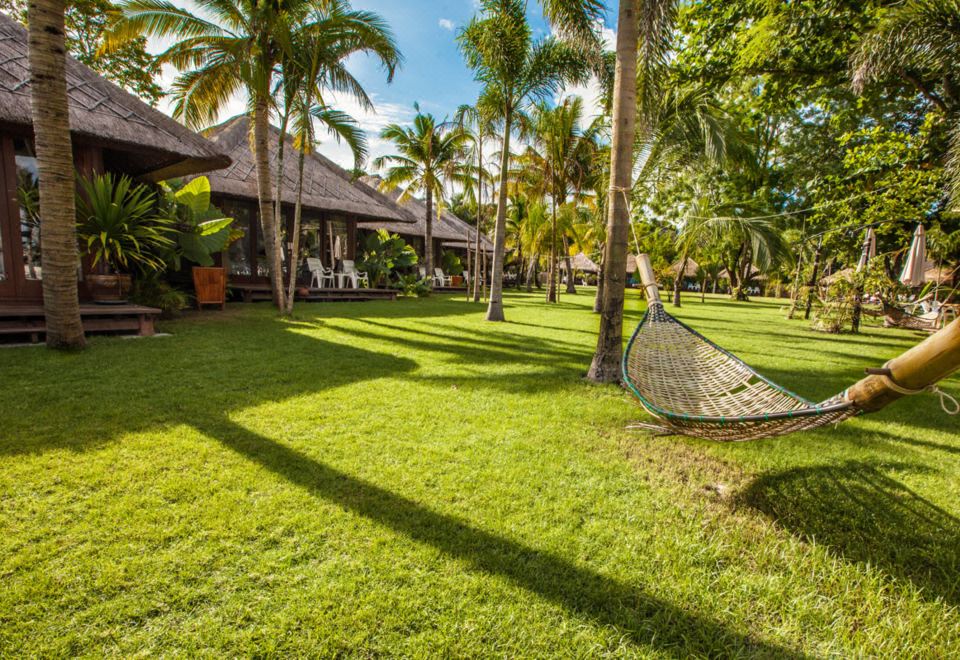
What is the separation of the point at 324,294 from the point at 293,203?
113 inches

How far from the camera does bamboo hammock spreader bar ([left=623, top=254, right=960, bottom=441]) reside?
1.59m

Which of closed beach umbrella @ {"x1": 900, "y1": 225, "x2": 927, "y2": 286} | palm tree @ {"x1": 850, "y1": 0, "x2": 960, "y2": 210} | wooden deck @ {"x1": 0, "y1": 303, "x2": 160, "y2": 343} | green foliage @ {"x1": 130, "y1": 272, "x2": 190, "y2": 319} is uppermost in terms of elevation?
palm tree @ {"x1": 850, "y1": 0, "x2": 960, "y2": 210}

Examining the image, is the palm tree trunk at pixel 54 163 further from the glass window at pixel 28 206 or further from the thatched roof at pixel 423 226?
the thatched roof at pixel 423 226

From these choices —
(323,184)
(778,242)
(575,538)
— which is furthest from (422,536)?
(778,242)

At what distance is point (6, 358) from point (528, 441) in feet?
17.4

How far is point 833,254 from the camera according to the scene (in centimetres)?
1611

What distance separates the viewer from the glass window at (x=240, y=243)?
12.2 m

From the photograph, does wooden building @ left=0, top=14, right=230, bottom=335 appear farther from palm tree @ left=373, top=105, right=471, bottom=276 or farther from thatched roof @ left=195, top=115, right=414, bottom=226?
palm tree @ left=373, top=105, right=471, bottom=276

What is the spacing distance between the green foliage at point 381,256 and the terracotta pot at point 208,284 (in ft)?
22.2

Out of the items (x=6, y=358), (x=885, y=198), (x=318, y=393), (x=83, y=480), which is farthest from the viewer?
(x=885, y=198)

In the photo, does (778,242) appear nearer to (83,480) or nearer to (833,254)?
(833,254)

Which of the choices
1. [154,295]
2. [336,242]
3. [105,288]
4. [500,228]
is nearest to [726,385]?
[500,228]

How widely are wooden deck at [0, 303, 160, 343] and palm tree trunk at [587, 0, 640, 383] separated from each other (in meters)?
6.11

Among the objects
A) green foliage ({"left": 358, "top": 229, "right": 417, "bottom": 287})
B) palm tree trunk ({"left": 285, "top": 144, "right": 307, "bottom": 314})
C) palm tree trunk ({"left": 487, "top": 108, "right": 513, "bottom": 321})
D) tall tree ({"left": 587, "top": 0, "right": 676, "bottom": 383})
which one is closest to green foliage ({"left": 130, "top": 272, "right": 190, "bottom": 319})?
palm tree trunk ({"left": 285, "top": 144, "right": 307, "bottom": 314})
